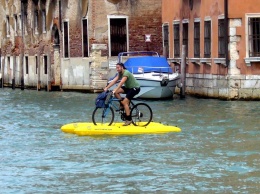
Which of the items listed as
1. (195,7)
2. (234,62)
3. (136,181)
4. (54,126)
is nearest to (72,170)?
(136,181)

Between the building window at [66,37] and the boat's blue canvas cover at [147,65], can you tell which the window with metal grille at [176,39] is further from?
the building window at [66,37]

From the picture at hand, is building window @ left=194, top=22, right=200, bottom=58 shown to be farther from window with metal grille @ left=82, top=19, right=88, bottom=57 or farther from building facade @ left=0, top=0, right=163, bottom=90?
window with metal grille @ left=82, top=19, right=88, bottom=57

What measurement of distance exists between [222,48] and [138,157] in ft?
52.1

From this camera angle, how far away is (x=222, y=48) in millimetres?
33969

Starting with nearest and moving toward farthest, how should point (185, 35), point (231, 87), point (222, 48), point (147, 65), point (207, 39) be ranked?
point (231, 87) < point (222, 48) < point (207, 39) < point (147, 65) < point (185, 35)

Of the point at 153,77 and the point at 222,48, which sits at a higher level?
the point at 222,48

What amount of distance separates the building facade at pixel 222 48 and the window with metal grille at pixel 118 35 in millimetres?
4322

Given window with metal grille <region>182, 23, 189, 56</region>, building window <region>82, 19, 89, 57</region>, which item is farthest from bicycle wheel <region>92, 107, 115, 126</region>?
building window <region>82, 19, 89, 57</region>

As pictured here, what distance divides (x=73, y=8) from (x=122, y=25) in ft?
11.0

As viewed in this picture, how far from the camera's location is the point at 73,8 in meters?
44.7

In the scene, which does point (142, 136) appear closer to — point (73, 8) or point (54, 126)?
point (54, 126)

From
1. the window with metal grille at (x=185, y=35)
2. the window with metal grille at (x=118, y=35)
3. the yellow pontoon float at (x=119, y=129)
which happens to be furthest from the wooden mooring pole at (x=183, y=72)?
the yellow pontoon float at (x=119, y=129)

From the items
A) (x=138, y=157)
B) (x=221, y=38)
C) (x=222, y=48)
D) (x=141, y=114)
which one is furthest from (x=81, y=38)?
(x=138, y=157)

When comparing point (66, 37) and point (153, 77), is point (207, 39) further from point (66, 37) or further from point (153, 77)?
point (66, 37)
